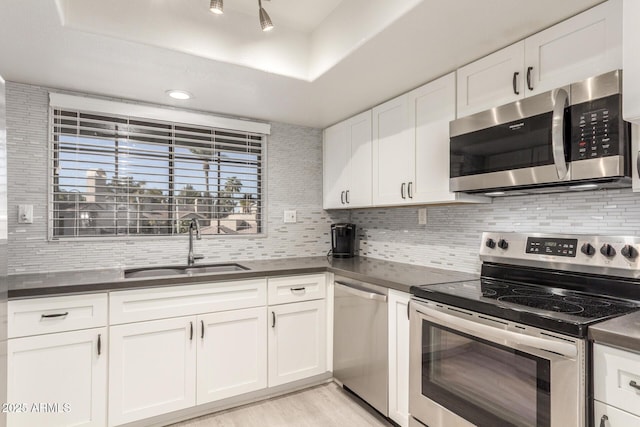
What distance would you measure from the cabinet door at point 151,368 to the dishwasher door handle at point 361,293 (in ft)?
3.15

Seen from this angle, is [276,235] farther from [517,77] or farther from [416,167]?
[517,77]

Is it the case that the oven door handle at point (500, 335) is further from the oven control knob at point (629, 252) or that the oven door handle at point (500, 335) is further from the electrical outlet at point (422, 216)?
the electrical outlet at point (422, 216)

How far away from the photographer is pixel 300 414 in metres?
2.24

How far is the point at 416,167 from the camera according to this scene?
222cm

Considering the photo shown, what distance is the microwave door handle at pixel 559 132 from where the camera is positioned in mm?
1417

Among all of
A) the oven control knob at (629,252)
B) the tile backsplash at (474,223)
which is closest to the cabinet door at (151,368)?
the tile backsplash at (474,223)

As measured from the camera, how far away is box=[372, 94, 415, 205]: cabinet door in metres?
2.30

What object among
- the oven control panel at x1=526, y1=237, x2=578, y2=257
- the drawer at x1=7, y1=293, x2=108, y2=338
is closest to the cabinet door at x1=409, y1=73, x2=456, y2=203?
the oven control panel at x1=526, y1=237, x2=578, y2=257

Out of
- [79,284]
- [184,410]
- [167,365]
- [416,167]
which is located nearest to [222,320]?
[167,365]

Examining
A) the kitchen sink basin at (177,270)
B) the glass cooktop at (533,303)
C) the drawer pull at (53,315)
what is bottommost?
the drawer pull at (53,315)

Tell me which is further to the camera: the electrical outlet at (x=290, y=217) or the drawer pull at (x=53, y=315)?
the electrical outlet at (x=290, y=217)

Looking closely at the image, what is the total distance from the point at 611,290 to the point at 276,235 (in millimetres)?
2231

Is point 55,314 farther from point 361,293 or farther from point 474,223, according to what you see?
point 474,223

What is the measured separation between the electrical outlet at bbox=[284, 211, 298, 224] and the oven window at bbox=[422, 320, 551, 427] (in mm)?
1630
